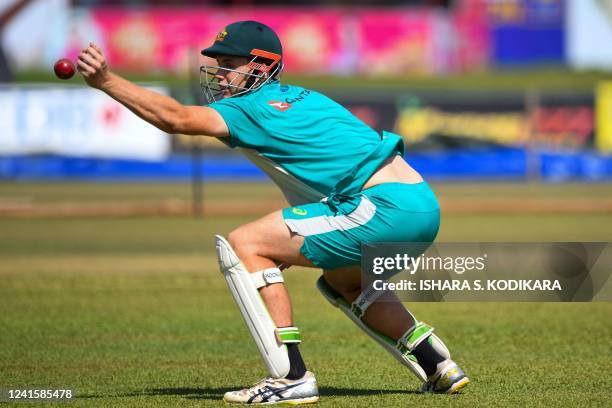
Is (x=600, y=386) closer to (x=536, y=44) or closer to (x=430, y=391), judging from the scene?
(x=430, y=391)

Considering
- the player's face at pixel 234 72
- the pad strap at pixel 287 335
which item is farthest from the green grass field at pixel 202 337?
the player's face at pixel 234 72

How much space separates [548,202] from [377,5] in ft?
69.0

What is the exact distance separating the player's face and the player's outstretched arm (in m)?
0.51

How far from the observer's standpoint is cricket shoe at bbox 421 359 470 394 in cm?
618

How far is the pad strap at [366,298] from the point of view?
620cm

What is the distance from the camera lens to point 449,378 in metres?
6.18

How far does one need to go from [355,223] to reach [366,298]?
54 cm

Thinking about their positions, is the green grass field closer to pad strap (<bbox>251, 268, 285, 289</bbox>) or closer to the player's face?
pad strap (<bbox>251, 268, 285, 289</bbox>)

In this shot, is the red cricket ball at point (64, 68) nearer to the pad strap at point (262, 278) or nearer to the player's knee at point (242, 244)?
the player's knee at point (242, 244)

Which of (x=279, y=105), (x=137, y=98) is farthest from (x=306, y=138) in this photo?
(x=137, y=98)

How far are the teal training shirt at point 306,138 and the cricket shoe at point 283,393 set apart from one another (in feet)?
3.22

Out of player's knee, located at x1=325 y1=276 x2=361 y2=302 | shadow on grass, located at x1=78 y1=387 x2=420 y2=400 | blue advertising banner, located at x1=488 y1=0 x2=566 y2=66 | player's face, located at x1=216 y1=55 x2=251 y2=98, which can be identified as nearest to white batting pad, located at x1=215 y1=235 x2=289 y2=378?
shadow on grass, located at x1=78 y1=387 x2=420 y2=400

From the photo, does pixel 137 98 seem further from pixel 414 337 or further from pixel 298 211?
pixel 414 337

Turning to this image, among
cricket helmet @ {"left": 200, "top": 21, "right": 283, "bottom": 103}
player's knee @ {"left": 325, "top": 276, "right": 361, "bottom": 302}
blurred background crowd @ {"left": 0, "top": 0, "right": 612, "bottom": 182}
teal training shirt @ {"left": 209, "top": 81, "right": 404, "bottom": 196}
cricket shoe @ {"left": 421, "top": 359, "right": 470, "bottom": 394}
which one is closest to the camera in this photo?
teal training shirt @ {"left": 209, "top": 81, "right": 404, "bottom": 196}
